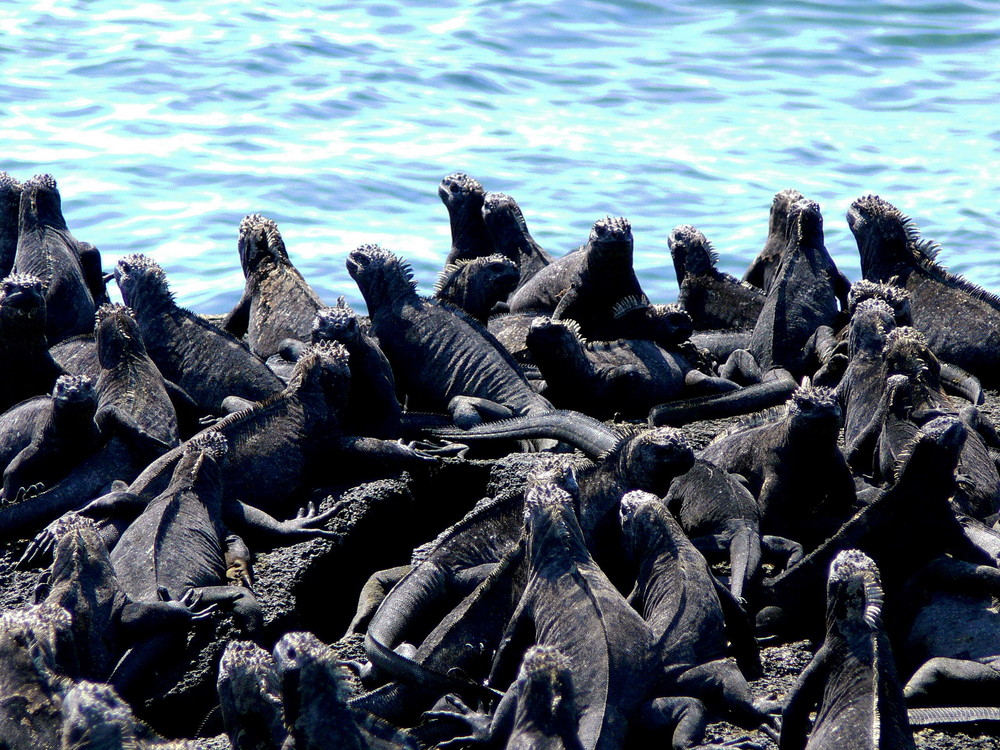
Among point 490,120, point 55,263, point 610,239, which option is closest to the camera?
point 610,239

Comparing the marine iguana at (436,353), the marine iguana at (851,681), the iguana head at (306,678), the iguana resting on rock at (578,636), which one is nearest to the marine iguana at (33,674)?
the iguana head at (306,678)

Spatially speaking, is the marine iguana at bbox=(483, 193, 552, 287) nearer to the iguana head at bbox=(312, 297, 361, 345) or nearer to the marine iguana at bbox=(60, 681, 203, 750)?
the iguana head at bbox=(312, 297, 361, 345)

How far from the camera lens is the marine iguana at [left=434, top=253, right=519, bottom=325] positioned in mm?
7691

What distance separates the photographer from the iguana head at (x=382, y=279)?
729cm

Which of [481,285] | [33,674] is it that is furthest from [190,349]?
[33,674]

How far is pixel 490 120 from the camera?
58.3ft

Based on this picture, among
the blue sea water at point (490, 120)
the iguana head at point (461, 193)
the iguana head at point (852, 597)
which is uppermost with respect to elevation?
the iguana head at point (461, 193)

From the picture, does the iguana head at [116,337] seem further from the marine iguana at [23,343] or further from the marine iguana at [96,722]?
the marine iguana at [96,722]

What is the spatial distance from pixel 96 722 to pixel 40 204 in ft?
17.1

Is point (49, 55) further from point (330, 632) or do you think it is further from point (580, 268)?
point (330, 632)

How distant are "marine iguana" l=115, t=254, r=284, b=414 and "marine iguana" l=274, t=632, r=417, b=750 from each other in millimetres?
3020

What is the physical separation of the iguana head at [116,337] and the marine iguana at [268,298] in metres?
1.19

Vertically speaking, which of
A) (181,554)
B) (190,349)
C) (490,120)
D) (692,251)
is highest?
(692,251)

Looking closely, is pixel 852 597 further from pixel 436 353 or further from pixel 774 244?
pixel 774 244
